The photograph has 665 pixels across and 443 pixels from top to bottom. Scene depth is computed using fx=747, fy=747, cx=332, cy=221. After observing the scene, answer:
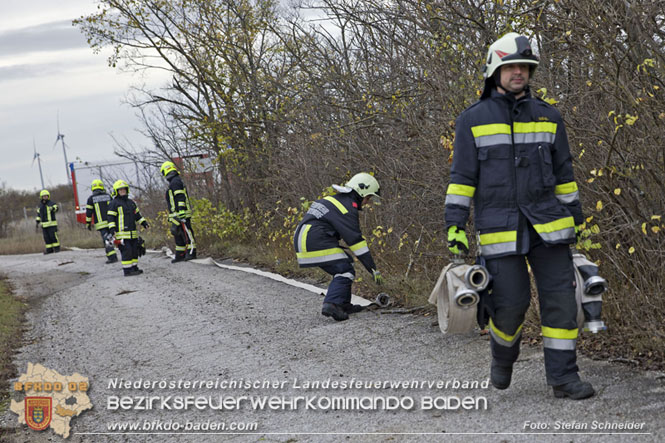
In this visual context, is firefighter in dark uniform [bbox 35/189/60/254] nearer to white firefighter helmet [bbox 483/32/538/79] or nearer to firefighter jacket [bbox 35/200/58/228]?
firefighter jacket [bbox 35/200/58/228]

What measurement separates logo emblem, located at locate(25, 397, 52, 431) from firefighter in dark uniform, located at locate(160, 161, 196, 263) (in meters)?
9.46

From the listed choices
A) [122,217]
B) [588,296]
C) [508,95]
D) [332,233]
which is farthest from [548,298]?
[122,217]

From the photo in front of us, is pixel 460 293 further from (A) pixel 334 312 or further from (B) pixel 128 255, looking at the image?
(B) pixel 128 255

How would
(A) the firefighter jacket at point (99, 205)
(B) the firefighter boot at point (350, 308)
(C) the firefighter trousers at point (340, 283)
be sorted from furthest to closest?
(A) the firefighter jacket at point (99, 205) → (B) the firefighter boot at point (350, 308) → (C) the firefighter trousers at point (340, 283)

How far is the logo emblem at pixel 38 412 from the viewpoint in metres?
5.42

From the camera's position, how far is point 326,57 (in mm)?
11484

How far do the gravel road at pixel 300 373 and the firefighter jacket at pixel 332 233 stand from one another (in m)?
0.65

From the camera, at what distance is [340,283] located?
7.84m

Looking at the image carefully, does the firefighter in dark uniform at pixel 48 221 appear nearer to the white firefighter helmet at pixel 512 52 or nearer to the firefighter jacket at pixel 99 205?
the firefighter jacket at pixel 99 205

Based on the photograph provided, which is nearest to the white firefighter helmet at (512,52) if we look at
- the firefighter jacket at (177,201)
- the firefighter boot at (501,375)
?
the firefighter boot at (501,375)

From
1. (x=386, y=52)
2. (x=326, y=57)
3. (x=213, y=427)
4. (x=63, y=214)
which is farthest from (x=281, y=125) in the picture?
→ (x=63, y=214)

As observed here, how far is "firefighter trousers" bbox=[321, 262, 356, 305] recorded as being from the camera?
7778 millimetres

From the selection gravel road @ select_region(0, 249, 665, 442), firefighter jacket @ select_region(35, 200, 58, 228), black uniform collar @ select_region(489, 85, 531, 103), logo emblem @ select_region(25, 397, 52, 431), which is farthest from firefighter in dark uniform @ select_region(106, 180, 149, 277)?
black uniform collar @ select_region(489, 85, 531, 103)

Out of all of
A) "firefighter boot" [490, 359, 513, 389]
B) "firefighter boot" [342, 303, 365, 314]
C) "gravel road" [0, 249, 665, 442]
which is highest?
"firefighter boot" [490, 359, 513, 389]
